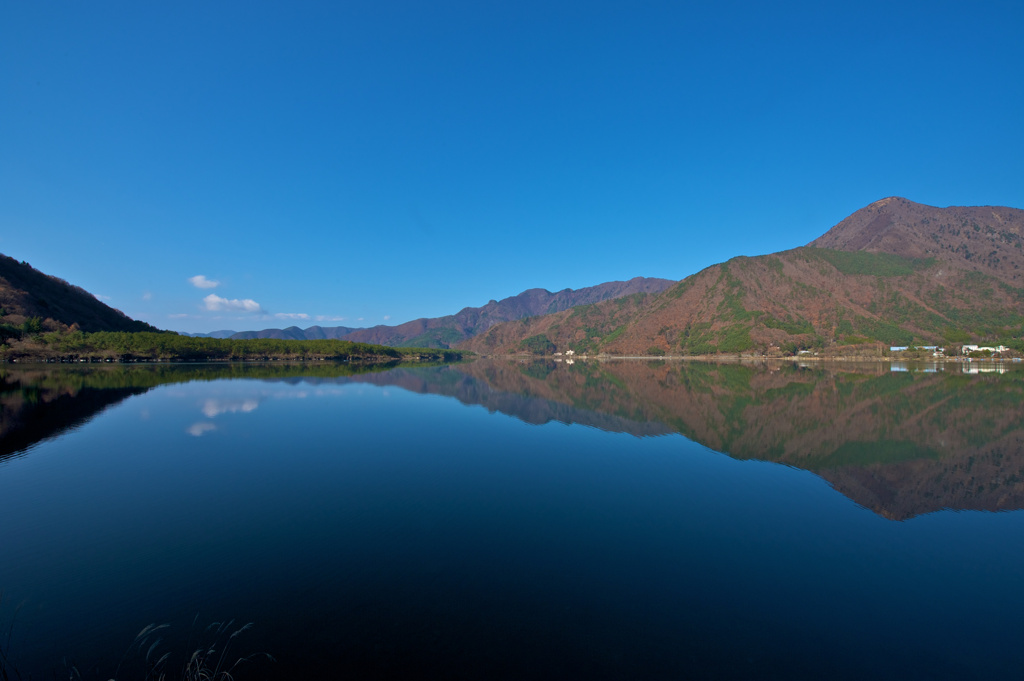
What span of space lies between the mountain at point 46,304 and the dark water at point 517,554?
132 m

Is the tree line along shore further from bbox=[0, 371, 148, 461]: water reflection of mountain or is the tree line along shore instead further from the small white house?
the small white house

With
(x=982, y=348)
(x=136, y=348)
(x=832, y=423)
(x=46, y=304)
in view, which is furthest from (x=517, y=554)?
(x=982, y=348)

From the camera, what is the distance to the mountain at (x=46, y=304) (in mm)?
115438

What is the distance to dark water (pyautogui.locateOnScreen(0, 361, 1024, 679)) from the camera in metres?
7.54

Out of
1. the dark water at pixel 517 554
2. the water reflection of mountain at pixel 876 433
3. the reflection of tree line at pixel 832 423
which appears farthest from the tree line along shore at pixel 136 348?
the water reflection of mountain at pixel 876 433

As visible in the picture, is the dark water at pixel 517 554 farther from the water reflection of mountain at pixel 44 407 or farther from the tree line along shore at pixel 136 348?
the tree line along shore at pixel 136 348

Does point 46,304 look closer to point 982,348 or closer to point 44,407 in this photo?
point 44,407

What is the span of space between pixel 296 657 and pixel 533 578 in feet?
15.9

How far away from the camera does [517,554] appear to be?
1130 centimetres

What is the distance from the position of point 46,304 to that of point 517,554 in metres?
178

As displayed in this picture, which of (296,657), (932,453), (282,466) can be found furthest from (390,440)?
(932,453)

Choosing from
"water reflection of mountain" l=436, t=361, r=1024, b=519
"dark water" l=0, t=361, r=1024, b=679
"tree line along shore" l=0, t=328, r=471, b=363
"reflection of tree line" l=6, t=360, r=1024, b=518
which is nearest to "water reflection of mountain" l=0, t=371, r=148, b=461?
"reflection of tree line" l=6, t=360, r=1024, b=518

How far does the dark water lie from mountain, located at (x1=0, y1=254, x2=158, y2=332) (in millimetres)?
132207

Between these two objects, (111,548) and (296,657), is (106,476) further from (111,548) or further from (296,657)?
(296,657)
